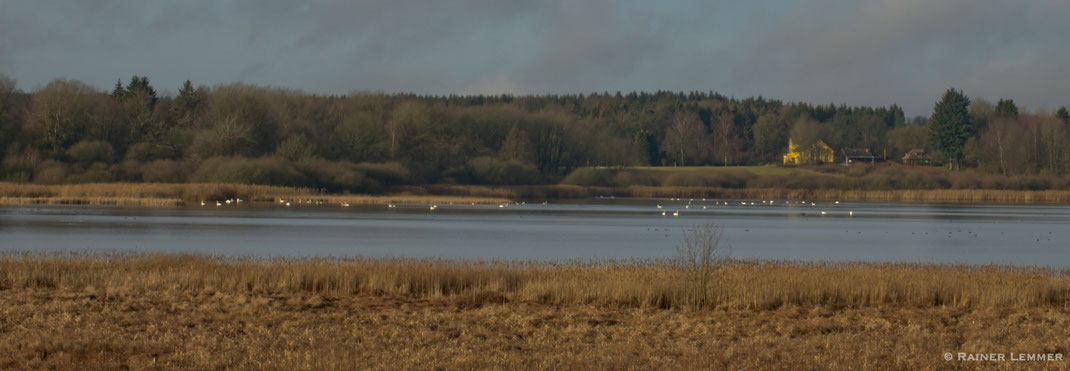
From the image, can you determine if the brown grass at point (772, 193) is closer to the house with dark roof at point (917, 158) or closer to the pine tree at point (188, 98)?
the pine tree at point (188, 98)

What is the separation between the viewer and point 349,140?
253 ft

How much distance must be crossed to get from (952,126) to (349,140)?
63.5m

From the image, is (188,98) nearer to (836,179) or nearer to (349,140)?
(349,140)

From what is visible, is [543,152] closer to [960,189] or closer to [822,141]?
[960,189]

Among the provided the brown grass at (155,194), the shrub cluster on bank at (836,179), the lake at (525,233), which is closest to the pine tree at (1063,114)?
the shrub cluster on bank at (836,179)

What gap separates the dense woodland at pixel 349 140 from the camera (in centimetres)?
6306

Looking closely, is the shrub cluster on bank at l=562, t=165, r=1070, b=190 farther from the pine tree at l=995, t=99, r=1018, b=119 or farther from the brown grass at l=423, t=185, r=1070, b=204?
the pine tree at l=995, t=99, r=1018, b=119

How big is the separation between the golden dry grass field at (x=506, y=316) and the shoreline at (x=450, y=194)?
39.9 meters

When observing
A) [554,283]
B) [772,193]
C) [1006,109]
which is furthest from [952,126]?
[554,283]

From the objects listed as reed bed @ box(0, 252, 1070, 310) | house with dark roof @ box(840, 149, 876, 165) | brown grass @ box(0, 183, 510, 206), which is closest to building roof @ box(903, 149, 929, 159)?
house with dark roof @ box(840, 149, 876, 165)

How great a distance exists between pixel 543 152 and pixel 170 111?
1286 inches

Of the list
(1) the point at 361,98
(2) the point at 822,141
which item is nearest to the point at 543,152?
(1) the point at 361,98

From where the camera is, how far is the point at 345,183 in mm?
67688

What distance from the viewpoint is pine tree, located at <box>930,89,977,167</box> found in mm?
102312
